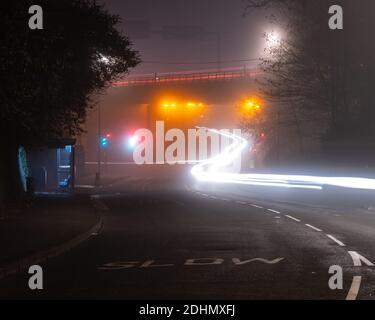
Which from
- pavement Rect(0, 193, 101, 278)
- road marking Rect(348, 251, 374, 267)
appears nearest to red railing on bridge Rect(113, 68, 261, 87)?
pavement Rect(0, 193, 101, 278)

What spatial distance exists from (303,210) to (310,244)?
43.3 feet

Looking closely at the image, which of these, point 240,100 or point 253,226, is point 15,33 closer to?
point 253,226

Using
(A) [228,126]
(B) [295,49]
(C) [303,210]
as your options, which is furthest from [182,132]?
(C) [303,210]

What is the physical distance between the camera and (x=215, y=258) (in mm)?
15359

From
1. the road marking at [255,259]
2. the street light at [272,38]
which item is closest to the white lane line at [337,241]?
the road marking at [255,259]

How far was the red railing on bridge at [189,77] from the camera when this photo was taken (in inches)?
2857

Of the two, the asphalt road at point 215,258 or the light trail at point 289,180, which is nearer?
the asphalt road at point 215,258

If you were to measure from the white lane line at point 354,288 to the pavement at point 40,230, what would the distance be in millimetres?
5999

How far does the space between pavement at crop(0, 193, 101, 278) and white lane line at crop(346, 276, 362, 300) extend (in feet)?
19.7

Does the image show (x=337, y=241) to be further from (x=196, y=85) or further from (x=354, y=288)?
(x=196, y=85)

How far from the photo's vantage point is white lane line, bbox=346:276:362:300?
10493 millimetres

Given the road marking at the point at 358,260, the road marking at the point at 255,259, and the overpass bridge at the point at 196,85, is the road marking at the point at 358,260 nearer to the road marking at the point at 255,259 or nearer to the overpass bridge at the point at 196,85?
the road marking at the point at 255,259

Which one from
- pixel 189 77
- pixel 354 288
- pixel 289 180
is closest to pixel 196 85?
pixel 189 77

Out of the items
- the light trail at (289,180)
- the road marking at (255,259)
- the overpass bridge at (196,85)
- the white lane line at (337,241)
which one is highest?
the overpass bridge at (196,85)
